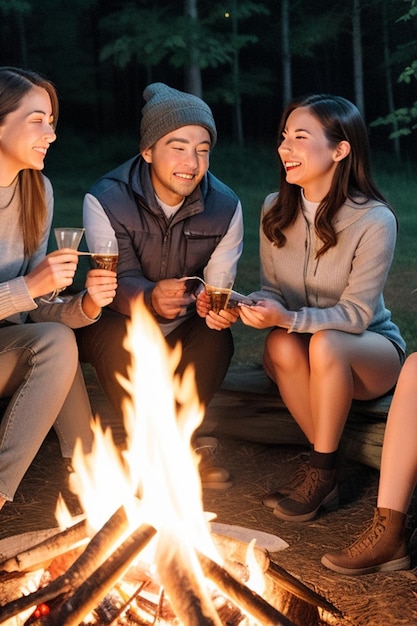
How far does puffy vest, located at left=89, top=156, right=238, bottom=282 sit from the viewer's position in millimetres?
4418

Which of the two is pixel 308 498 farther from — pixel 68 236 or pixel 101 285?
pixel 68 236

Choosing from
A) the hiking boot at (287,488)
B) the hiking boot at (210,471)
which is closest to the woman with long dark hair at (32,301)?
the hiking boot at (210,471)

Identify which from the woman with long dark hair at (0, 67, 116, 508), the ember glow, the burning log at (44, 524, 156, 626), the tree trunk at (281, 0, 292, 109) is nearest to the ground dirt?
the woman with long dark hair at (0, 67, 116, 508)

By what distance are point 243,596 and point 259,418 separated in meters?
2.17

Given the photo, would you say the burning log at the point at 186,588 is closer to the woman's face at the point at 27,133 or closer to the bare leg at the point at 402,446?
the bare leg at the point at 402,446

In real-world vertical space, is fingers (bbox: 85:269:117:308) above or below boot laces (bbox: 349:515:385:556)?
above

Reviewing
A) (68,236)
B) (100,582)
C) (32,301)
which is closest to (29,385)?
(32,301)

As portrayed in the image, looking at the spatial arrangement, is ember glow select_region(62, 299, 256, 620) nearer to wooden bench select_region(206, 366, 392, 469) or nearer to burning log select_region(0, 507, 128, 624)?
burning log select_region(0, 507, 128, 624)

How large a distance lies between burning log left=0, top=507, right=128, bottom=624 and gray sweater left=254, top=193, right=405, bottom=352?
1547 mm

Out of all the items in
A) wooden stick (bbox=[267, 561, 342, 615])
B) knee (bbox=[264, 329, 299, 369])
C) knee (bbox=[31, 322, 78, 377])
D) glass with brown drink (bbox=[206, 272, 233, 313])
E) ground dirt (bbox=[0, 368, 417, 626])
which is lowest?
ground dirt (bbox=[0, 368, 417, 626])

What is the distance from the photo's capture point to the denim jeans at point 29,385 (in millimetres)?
3451

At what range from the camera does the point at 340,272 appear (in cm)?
418

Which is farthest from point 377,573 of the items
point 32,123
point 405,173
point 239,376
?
point 405,173

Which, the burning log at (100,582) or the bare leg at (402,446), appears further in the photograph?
the bare leg at (402,446)
